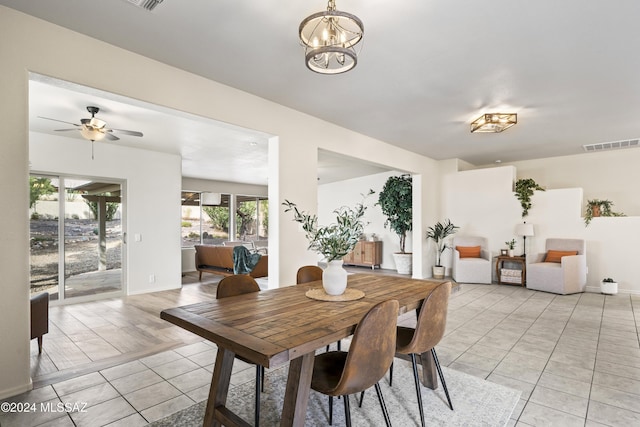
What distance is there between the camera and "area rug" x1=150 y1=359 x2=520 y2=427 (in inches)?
79.0

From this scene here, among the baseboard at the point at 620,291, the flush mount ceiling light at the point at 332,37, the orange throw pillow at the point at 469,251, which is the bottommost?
the baseboard at the point at 620,291

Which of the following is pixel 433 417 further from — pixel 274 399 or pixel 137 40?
pixel 137 40

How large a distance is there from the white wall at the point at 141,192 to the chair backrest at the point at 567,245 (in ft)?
23.8

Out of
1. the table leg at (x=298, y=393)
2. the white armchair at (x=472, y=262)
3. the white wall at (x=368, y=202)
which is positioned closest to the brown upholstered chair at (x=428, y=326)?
the table leg at (x=298, y=393)

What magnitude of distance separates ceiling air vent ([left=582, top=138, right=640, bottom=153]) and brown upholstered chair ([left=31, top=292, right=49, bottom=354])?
8.41 m

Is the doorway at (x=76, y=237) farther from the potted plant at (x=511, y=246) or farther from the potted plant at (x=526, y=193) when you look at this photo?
the potted plant at (x=526, y=193)

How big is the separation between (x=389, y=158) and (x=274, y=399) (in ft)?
14.9

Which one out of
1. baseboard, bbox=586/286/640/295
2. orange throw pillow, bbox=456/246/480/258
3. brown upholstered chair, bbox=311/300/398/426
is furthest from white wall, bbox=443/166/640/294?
brown upholstered chair, bbox=311/300/398/426

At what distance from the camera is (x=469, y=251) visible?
6816mm

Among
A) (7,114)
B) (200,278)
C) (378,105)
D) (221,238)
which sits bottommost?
(200,278)

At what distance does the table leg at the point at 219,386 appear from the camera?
1811 millimetres

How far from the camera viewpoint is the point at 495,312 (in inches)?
176

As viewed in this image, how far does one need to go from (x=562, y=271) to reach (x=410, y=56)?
4.92 m

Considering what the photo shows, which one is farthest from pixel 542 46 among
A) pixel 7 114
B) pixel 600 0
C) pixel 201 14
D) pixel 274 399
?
pixel 7 114
